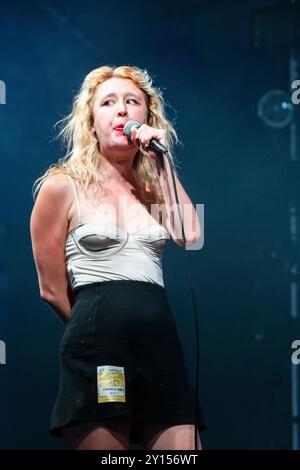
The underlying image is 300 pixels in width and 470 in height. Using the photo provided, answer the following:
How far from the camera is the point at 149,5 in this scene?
3375 millimetres

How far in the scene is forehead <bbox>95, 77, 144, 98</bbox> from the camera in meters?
1.91

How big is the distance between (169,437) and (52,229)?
0.56 metres

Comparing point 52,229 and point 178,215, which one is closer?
point 52,229

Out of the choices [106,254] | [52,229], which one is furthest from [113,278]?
[52,229]

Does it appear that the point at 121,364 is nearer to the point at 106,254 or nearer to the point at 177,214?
the point at 106,254

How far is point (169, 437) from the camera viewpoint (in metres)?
1.62

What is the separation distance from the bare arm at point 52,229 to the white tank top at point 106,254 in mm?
23

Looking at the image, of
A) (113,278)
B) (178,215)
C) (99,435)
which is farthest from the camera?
(178,215)

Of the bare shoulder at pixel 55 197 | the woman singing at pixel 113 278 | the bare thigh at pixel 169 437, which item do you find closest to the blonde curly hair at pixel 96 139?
the woman singing at pixel 113 278

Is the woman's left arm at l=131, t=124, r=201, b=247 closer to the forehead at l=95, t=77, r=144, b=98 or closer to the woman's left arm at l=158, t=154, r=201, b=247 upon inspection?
the woman's left arm at l=158, t=154, r=201, b=247

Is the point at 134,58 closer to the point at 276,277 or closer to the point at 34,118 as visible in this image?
the point at 34,118

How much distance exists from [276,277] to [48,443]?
134 cm

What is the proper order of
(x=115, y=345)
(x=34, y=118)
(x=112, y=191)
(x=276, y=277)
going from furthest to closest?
(x=276, y=277)
(x=34, y=118)
(x=112, y=191)
(x=115, y=345)
